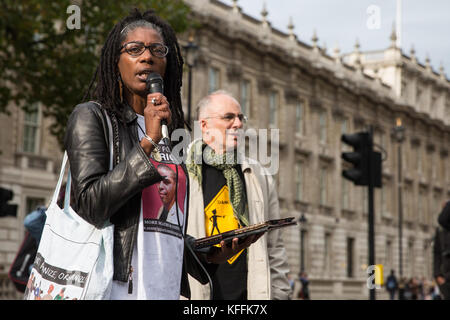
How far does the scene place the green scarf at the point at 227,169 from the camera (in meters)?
4.76

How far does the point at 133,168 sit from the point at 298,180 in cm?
4045

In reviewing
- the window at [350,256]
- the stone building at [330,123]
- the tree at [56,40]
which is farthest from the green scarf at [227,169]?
the window at [350,256]

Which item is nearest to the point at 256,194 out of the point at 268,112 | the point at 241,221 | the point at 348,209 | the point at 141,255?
the point at 241,221

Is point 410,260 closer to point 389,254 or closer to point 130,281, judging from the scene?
point 389,254

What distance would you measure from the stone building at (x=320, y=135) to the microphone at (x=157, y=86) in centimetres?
2200

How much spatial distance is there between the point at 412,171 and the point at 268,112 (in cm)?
1934

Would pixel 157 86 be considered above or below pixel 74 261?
above

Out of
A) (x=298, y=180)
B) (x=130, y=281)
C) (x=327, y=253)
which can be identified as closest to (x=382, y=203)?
(x=327, y=253)

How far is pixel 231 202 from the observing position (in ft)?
15.7

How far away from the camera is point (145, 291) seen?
97.8 inches

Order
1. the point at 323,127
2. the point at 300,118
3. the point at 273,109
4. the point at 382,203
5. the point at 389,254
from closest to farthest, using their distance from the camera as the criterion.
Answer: the point at 273,109, the point at 300,118, the point at 323,127, the point at 382,203, the point at 389,254

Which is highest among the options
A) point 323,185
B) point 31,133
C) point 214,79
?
point 214,79

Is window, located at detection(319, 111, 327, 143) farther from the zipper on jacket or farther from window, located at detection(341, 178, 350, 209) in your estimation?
the zipper on jacket
